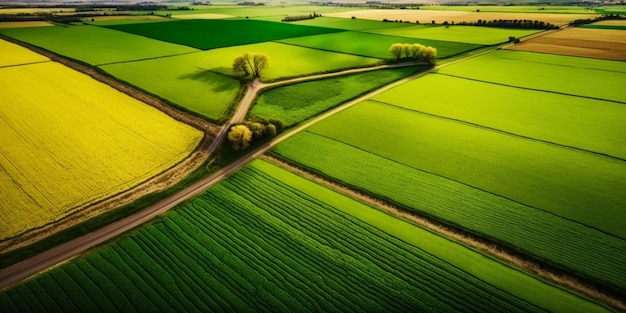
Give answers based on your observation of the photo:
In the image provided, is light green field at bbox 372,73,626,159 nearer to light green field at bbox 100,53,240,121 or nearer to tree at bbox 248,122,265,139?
tree at bbox 248,122,265,139

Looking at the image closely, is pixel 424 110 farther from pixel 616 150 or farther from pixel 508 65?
pixel 508 65

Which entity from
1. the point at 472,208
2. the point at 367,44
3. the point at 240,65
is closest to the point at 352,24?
the point at 367,44

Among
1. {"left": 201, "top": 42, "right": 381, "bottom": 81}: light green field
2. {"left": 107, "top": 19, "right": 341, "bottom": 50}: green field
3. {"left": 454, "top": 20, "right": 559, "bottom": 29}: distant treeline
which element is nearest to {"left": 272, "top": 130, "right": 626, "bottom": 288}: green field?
{"left": 201, "top": 42, "right": 381, "bottom": 81}: light green field

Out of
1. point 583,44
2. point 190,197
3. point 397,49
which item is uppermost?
point 397,49

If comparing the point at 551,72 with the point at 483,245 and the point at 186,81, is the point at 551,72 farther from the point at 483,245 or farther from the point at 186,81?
the point at 186,81

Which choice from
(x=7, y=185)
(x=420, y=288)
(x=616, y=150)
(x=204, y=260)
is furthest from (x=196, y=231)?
(x=616, y=150)

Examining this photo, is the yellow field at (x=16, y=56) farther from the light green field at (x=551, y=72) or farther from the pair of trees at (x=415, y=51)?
the light green field at (x=551, y=72)

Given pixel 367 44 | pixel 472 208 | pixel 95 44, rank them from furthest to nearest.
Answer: pixel 367 44, pixel 95 44, pixel 472 208

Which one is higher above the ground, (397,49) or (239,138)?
(397,49)
